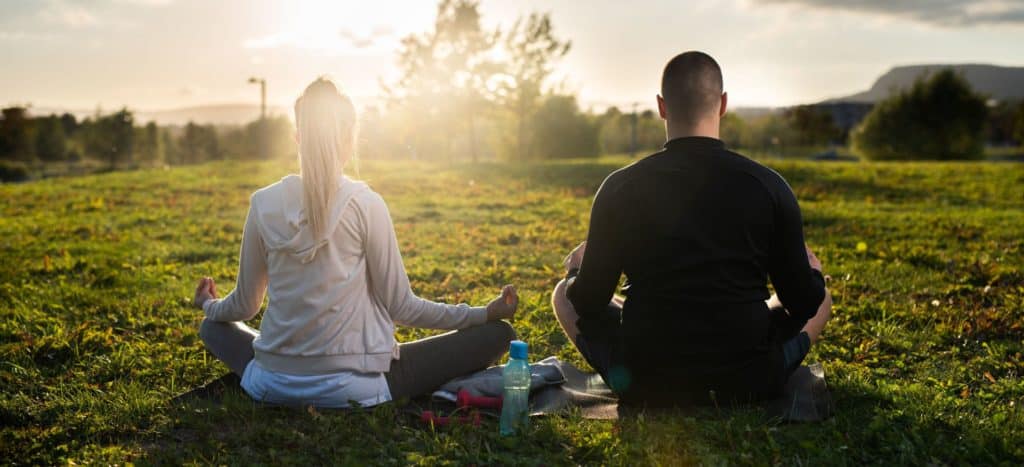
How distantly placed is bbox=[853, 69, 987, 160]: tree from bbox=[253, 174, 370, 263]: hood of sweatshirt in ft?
157

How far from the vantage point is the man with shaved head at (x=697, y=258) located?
3492 millimetres

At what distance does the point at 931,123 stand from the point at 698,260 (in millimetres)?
48369

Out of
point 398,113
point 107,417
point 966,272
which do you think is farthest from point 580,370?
point 398,113

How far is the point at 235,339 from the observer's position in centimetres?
448

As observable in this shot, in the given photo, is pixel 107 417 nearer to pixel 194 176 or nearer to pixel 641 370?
pixel 641 370

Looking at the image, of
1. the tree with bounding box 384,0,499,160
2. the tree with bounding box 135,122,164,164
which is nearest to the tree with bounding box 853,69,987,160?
the tree with bounding box 384,0,499,160

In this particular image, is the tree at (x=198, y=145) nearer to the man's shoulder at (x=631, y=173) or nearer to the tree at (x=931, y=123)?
the tree at (x=931, y=123)

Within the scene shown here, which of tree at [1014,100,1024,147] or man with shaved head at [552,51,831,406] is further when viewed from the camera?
tree at [1014,100,1024,147]

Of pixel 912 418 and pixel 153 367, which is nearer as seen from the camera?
pixel 912 418

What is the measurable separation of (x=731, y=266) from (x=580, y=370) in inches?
63.4

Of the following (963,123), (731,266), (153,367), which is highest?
(963,123)

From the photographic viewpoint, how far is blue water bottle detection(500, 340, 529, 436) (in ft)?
12.0

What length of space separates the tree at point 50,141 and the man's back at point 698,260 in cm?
7478

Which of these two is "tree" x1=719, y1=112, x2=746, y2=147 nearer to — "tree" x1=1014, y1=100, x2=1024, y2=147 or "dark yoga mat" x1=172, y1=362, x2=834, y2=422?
"tree" x1=1014, y1=100, x2=1024, y2=147
